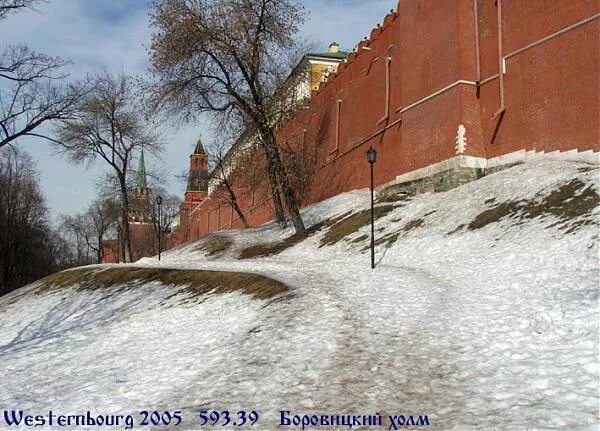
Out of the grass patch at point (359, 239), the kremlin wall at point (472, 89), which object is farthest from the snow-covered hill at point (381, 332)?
the kremlin wall at point (472, 89)

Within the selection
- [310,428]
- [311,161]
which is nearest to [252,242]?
[311,161]

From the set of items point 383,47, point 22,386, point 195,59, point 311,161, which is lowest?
point 22,386

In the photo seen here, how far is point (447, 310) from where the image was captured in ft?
26.8

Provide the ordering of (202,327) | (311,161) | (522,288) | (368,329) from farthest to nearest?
(311,161), (202,327), (522,288), (368,329)

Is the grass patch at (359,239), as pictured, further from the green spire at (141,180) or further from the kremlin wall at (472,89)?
the green spire at (141,180)

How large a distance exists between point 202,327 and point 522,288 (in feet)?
16.9

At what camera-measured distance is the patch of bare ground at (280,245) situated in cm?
2095

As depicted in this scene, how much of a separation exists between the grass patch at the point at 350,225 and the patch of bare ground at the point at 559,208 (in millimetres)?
5279

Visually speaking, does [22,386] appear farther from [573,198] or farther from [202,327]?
[573,198]

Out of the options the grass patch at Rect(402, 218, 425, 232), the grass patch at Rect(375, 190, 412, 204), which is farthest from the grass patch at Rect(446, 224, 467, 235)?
the grass patch at Rect(375, 190, 412, 204)

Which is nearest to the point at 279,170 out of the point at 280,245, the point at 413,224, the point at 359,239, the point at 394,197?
the point at 280,245

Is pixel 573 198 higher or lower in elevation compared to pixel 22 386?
higher

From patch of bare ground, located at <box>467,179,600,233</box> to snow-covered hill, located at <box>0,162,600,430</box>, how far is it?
1.9 inches

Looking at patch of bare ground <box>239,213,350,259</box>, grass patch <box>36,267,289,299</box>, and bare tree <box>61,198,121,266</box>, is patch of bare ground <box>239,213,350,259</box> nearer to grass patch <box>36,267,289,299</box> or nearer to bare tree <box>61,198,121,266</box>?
grass patch <box>36,267,289,299</box>
